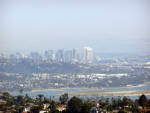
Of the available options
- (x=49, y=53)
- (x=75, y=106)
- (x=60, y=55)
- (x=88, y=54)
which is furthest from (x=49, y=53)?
(x=75, y=106)

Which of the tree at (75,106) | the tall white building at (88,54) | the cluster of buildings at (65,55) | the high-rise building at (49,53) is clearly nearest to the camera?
the tree at (75,106)

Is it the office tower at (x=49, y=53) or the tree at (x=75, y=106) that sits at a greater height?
the office tower at (x=49, y=53)

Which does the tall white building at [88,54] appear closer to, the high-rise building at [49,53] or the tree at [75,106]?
the high-rise building at [49,53]

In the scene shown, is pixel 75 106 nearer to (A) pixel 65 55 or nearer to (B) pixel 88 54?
(A) pixel 65 55

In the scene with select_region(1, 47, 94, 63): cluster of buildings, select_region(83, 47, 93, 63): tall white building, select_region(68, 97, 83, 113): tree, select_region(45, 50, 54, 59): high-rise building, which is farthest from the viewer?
select_region(83, 47, 93, 63): tall white building

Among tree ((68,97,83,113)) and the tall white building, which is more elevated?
the tall white building

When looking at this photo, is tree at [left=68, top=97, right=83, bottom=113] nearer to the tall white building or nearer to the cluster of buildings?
the cluster of buildings

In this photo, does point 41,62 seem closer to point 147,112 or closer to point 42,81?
point 42,81

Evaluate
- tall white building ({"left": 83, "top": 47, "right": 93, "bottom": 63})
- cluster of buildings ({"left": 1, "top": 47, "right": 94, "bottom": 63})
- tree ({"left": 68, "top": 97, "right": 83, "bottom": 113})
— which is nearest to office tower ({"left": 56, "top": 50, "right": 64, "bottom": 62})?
cluster of buildings ({"left": 1, "top": 47, "right": 94, "bottom": 63})

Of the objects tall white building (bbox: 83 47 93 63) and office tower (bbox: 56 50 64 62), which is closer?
office tower (bbox: 56 50 64 62)

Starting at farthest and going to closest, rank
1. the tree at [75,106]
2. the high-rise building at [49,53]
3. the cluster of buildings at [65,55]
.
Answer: the high-rise building at [49,53] < the cluster of buildings at [65,55] < the tree at [75,106]

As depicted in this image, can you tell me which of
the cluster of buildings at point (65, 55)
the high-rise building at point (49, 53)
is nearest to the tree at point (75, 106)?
the cluster of buildings at point (65, 55)

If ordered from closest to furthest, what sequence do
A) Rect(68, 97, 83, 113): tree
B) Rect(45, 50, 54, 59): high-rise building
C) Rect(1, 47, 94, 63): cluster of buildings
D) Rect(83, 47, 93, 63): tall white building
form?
Rect(68, 97, 83, 113): tree, Rect(1, 47, 94, 63): cluster of buildings, Rect(45, 50, 54, 59): high-rise building, Rect(83, 47, 93, 63): tall white building
